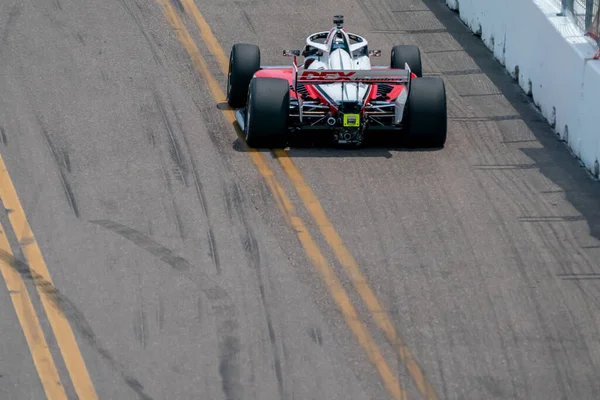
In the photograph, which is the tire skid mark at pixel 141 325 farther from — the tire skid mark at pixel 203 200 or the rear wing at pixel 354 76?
the rear wing at pixel 354 76

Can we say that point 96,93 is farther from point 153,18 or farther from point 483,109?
point 483,109

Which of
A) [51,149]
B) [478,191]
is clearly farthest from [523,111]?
[51,149]

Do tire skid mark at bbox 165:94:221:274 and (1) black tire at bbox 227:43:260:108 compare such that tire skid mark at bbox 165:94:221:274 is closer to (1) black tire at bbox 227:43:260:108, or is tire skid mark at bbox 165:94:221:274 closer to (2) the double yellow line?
(2) the double yellow line

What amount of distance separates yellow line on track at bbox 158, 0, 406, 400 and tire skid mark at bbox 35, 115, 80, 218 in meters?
2.16

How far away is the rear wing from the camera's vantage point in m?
15.0

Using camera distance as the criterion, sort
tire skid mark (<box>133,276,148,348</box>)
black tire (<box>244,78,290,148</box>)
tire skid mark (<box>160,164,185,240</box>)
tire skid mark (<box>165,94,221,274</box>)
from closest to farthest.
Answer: tire skid mark (<box>133,276,148,348</box>) → tire skid mark (<box>165,94,221,274</box>) → tire skid mark (<box>160,164,185,240</box>) → black tire (<box>244,78,290,148</box>)

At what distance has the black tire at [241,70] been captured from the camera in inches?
647

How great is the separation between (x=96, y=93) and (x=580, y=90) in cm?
626

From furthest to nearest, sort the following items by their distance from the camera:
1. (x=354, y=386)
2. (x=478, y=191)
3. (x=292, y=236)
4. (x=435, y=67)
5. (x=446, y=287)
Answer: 1. (x=435, y=67)
2. (x=478, y=191)
3. (x=292, y=236)
4. (x=446, y=287)
5. (x=354, y=386)

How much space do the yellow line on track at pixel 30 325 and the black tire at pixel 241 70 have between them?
173 inches

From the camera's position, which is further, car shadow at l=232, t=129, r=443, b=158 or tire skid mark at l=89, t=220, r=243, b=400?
car shadow at l=232, t=129, r=443, b=158

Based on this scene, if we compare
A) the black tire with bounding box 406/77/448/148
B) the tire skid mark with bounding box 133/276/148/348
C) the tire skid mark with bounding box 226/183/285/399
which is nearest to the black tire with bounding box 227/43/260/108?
the black tire with bounding box 406/77/448/148

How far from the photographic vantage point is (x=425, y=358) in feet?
35.9

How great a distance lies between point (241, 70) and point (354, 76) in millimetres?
1972
